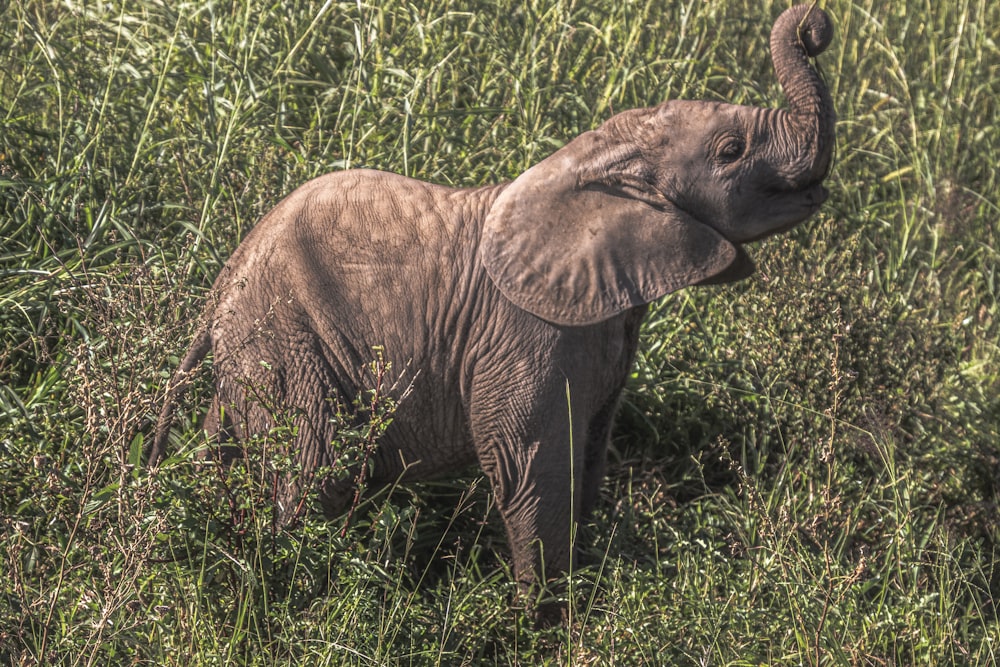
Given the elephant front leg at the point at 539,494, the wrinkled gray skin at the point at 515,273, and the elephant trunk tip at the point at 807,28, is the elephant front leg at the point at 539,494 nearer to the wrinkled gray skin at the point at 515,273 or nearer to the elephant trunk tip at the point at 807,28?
the wrinkled gray skin at the point at 515,273

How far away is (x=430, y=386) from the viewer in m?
3.78

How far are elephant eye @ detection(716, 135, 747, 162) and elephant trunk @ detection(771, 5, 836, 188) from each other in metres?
0.11

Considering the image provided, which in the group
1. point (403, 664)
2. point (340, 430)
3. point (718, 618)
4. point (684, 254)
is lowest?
point (403, 664)

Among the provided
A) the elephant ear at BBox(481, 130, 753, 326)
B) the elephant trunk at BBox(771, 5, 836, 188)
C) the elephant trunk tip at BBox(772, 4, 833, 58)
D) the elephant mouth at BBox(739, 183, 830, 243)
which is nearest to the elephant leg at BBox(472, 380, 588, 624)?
the elephant ear at BBox(481, 130, 753, 326)

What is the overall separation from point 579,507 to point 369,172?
1121 mm

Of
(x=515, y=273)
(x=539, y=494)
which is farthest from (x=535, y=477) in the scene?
(x=515, y=273)

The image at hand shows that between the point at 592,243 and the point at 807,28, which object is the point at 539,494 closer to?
the point at 592,243

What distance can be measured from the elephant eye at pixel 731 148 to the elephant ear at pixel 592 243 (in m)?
0.19

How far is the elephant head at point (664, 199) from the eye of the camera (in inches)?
143

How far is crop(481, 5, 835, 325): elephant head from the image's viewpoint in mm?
3641

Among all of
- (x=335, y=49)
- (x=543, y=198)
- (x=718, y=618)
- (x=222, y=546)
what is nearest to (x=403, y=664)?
(x=222, y=546)

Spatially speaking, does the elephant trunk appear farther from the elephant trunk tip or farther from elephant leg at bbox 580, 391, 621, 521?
elephant leg at bbox 580, 391, 621, 521

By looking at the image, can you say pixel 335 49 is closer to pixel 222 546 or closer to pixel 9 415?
pixel 9 415

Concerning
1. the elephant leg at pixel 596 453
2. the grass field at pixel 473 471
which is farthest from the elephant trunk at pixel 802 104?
the elephant leg at pixel 596 453
